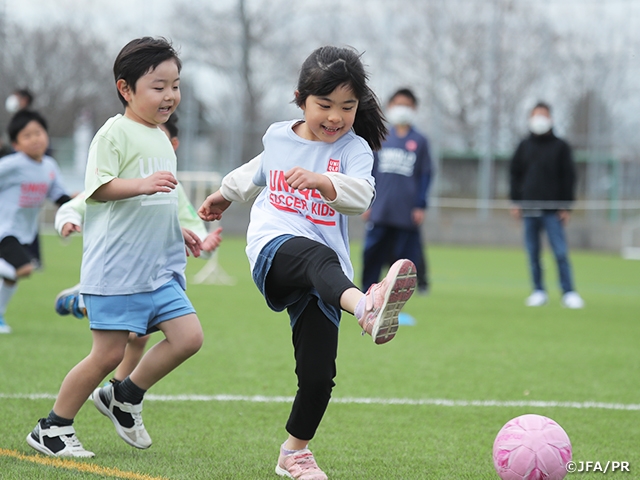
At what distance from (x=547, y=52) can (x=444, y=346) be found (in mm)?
19988

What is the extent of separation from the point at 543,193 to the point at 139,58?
7.86 metres

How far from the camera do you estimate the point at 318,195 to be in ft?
11.5

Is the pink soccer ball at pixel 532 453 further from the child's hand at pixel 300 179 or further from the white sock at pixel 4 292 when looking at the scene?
the white sock at pixel 4 292

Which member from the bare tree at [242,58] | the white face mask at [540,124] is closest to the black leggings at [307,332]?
the white face mask at [540,124]

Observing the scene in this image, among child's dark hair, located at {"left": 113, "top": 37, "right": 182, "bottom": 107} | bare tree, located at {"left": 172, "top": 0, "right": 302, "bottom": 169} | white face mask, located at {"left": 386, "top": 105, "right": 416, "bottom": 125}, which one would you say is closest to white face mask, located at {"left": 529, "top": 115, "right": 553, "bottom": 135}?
white face mask, located at {"left": 386, "top": 105, "right": 416, "bottom": 125}

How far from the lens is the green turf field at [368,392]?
12.3ft

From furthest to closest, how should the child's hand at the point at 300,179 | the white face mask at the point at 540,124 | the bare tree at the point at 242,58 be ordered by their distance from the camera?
the bare tree at the point at 242,58
the white face mask at the point at 540,124
the child's hand at the point at 300,179

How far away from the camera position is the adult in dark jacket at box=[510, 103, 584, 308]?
1058 cm

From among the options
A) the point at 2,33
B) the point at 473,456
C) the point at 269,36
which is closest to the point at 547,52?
the point at 269,36

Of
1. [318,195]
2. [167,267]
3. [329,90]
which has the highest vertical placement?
[329,90]

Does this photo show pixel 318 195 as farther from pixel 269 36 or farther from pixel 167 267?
pixel 269 36

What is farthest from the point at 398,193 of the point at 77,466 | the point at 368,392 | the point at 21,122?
the point at 77,466

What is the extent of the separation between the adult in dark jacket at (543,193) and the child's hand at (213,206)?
7225 millimetres

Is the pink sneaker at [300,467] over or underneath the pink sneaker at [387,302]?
underneath
